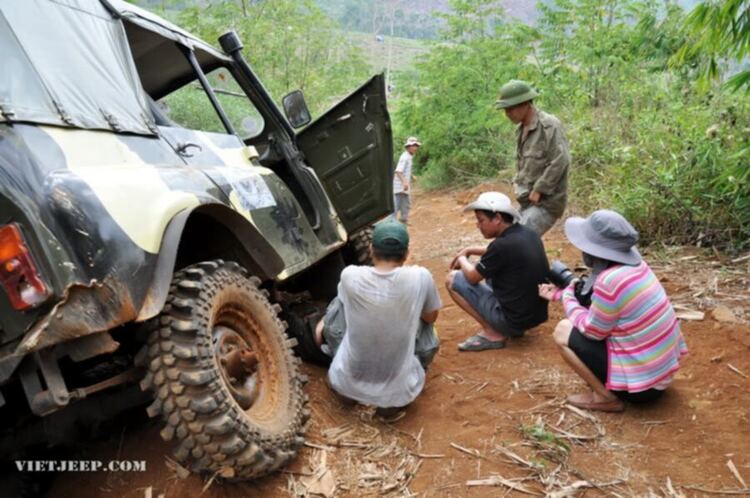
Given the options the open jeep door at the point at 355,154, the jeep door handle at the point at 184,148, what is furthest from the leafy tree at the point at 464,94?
the jeep door handle at the point at 184,148

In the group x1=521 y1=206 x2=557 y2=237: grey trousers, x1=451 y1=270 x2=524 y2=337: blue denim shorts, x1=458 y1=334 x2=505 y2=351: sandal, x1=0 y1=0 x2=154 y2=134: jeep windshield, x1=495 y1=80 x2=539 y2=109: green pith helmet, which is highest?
x1=0 y1=0 x2=154 y2=134: jeep windshield

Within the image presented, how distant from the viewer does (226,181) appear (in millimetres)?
2801

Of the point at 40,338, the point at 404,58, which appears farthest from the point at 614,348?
the point at 404,58

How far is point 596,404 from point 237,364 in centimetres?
184

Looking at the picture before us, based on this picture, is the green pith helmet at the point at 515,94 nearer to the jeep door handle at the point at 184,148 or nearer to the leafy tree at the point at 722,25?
the leafy tree at the point at 722,25

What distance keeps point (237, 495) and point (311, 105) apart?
47.2 feet

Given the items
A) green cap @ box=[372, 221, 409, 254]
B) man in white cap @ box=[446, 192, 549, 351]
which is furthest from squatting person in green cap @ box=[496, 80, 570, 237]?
green cap @ box=[372, 221, 409, 254]

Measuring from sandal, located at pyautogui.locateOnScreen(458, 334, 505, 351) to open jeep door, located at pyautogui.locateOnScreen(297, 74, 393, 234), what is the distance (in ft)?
3.95

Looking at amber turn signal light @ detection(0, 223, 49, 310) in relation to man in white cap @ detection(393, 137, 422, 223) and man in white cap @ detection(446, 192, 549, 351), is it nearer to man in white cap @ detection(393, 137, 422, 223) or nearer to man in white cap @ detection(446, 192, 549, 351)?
man in white cap @ detection(446, 192, 549, 351)

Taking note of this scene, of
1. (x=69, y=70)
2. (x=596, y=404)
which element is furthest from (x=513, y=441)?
(x=69, y=70)

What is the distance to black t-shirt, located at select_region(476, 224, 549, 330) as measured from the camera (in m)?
3.55

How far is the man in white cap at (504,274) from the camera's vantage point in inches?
140

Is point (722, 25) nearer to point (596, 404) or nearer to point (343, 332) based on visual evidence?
point (596, 404)

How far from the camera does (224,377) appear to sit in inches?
84.4
